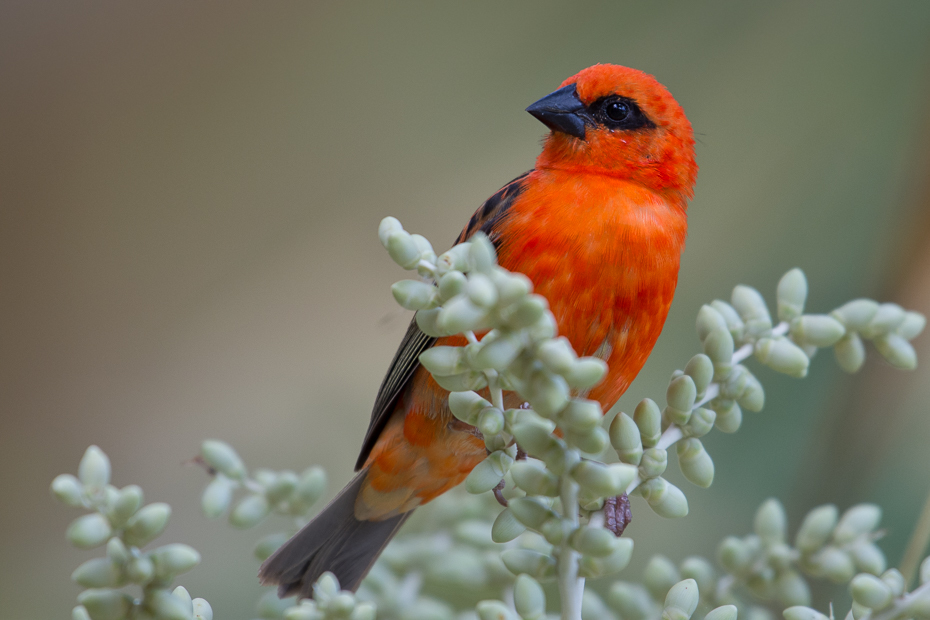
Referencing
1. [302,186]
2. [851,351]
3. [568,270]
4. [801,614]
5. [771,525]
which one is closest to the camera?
[801,614]

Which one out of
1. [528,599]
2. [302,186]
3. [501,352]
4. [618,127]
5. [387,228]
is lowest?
[528,599]

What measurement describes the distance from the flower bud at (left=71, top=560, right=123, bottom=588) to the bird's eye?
122cm

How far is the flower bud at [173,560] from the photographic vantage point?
2.10 ft

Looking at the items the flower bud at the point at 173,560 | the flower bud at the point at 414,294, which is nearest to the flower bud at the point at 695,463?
the flower bud at the point at 414,294

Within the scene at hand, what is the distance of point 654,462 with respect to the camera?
761 mm

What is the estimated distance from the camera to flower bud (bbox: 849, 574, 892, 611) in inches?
29.0

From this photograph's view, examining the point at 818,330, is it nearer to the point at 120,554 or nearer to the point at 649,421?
the point at 649,421

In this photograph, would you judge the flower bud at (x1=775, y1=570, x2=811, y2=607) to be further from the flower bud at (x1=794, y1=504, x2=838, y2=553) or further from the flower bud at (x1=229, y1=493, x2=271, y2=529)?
the flower bud at (x1=229, y1=493, x2=271, y2=529)

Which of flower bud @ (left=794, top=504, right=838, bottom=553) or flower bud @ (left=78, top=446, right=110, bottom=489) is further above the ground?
flower bud @ (left=78, top=446, right=110, bottom=489)

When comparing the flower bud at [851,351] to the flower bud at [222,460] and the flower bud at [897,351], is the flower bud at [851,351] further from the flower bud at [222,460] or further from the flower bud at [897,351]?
the flower bud at [222,460]

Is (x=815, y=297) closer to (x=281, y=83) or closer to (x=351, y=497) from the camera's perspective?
(x=351, y=497)

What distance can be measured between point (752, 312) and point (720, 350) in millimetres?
120

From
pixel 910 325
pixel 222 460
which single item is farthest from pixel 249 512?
pixel 910 325

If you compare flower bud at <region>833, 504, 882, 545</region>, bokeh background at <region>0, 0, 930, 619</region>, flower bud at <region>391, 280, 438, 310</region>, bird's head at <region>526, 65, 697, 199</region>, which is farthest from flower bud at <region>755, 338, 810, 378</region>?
bokeh background at <region>0, 0, 930, 619</region>
